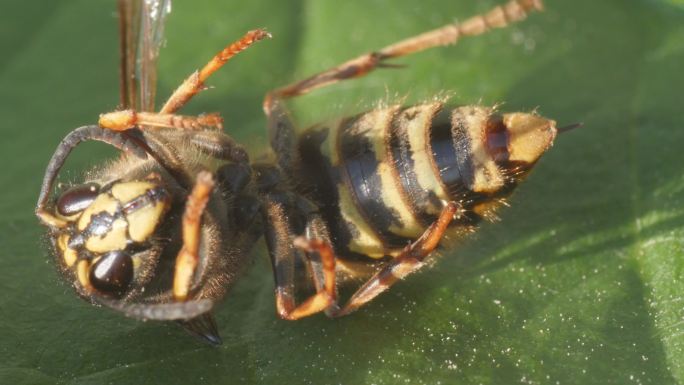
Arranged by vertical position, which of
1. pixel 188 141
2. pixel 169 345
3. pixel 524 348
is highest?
pixel 188 141

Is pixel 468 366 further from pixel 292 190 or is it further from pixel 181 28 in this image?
pixel 181 28

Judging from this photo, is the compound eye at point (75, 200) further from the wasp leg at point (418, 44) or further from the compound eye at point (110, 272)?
the wasp leg at point (418, 44)

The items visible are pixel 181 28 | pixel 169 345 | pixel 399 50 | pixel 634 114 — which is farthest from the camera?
pixel 181 28

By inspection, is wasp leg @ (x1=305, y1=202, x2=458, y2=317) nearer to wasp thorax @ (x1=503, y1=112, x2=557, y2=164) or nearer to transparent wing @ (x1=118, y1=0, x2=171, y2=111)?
wasp thorax @ (x1=503, y1=112, x2=557, y2=164)

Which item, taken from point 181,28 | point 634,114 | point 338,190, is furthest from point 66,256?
point 634,114

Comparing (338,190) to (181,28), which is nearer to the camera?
(338,190)

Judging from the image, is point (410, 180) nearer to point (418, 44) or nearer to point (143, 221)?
point (418, 44)

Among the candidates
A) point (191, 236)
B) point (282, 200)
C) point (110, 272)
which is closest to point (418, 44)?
point (282, 200)
